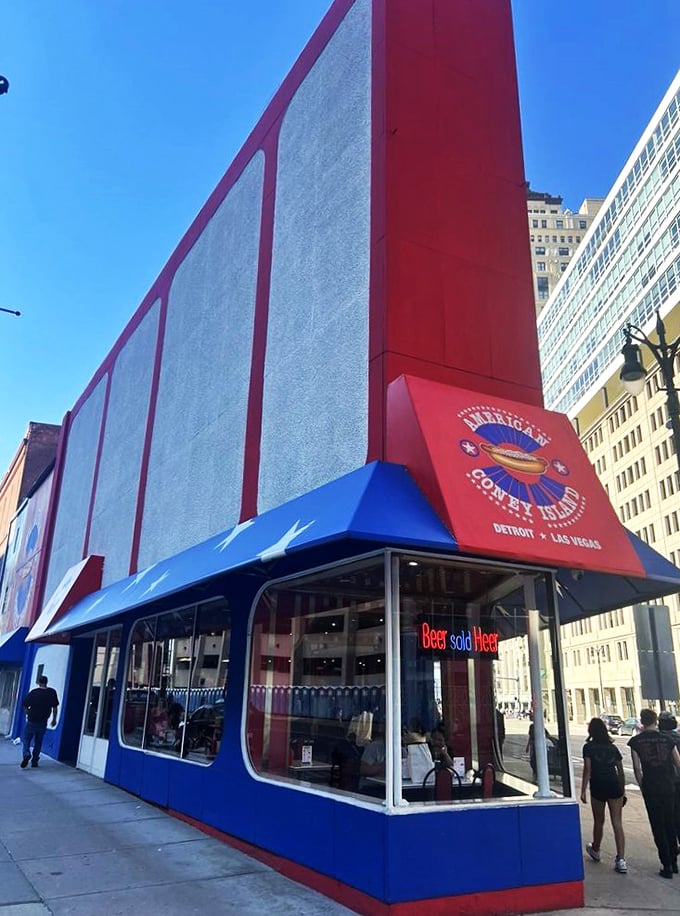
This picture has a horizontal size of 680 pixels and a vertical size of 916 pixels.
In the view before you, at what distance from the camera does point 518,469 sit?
20.1ft

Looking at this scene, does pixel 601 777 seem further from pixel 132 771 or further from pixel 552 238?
pixel 552 238

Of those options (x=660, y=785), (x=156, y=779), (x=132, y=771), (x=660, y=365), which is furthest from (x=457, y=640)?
(x=132, y=771)

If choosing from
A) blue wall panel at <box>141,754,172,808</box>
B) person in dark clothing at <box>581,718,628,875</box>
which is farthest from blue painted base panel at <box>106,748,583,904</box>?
blue wall panel at <box>141,754,172,808</box>

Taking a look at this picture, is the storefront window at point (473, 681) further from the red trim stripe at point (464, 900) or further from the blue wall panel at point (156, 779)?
the blue wall panel at point (156, 779)

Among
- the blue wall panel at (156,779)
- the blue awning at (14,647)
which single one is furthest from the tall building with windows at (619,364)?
the blue wall panel at (156,779)

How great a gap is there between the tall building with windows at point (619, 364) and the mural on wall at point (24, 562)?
136 feet

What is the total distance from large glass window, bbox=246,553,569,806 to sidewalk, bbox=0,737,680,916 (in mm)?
902

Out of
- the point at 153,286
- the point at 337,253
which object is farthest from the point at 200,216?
the point at 337,253

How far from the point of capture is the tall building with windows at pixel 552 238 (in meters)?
116

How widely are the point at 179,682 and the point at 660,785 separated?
6.22 metres

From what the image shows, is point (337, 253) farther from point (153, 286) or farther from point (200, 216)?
point (153, 286)

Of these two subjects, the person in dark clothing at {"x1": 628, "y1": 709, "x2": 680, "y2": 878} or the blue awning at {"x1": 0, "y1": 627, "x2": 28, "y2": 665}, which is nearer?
the person in dark clothing at {"x1": 628, "y1": 709, "x2": 680, "y2": 878}

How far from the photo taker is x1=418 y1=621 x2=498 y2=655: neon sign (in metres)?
Answer: 6.09

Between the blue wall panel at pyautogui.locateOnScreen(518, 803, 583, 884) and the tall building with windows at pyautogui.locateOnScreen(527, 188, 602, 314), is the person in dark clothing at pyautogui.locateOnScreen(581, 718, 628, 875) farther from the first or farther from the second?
the tall building with windows at pyautogui.locateOnScreen(527, 188, 602, 314)
